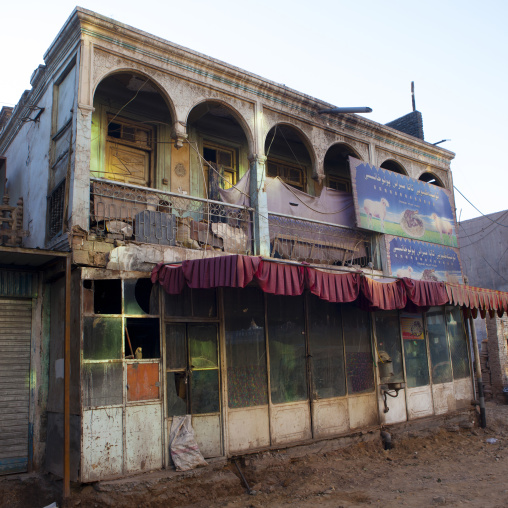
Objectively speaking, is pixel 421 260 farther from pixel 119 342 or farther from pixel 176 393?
pixel 119 342

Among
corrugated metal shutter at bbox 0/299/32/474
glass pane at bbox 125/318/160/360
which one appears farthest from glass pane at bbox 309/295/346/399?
corrugated metal shutter at bbox 0/299/32/474

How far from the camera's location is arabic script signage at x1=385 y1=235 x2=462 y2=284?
11.8 metres

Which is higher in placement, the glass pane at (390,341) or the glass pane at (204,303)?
the glass pane at (204,303)

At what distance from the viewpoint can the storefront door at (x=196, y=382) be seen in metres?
7.86

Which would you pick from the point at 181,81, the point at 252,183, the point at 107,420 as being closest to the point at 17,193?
the point at 181,81

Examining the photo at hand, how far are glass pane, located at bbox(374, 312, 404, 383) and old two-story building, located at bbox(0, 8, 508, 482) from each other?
45 millimetres

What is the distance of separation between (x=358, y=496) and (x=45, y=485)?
4.48 m

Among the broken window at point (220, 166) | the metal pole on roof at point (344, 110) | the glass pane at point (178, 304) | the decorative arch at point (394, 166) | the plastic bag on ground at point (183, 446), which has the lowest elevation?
the plastic bag on ground at point (183, 446)

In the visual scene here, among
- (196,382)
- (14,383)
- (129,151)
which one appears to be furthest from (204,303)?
(129,151)

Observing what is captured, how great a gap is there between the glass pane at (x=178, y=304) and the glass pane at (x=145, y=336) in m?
0.28

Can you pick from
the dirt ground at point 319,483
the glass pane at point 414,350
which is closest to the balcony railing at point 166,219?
the dirt ground at point 319,483

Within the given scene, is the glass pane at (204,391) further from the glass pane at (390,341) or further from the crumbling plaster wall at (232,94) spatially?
the glass pane at (390,341)

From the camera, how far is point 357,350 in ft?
34.8

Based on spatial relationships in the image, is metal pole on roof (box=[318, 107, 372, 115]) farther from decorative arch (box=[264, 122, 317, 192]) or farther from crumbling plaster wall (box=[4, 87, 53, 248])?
crumbling plaster wall (box=[4, 87, 53, 248])
